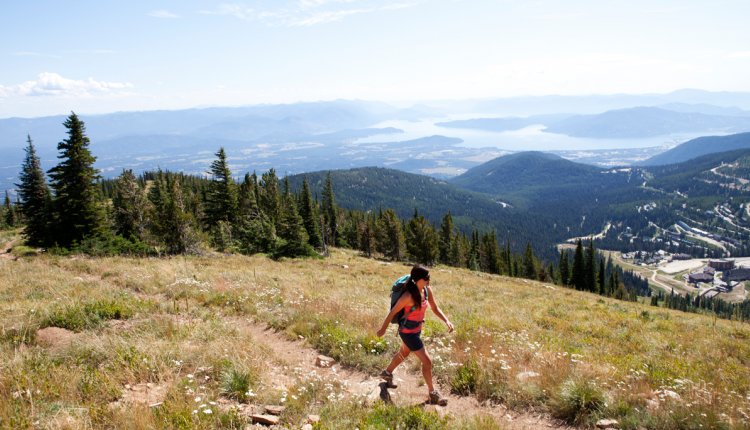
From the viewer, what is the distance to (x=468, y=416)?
5.94 meters

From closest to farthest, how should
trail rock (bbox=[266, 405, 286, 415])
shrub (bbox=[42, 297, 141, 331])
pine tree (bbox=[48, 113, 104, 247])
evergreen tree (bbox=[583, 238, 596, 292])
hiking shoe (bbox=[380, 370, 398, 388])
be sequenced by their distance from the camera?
trail rock (bbox=[266, 405, 286, 415]) → hiking shoe (bbox=[380, 370, 398, 388]) → shrub (bbox=[42, 297, 141, 331]) → pine tree (bbox=[48, 113, 104, 247]) → evergreen tree (bbox=[583, 238, 596, 292])

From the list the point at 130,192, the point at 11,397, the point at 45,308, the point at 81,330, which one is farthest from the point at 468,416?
the point at 130,192

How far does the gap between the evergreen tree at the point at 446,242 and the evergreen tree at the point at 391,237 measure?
12.9 metres

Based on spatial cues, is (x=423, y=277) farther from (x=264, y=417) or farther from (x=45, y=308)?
(x=45, y=308)

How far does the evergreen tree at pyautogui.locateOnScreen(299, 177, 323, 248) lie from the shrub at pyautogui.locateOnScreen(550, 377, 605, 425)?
52.0 m

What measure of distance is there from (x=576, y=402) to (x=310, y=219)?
56.4 meters

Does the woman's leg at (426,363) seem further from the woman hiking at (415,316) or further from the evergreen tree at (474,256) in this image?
the evergreen tree at (474,256)

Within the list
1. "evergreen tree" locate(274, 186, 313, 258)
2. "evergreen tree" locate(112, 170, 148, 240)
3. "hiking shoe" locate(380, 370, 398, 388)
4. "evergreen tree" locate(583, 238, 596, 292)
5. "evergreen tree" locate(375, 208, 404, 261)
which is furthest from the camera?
"evergreen tree" locate(583, 238, 596, 292)

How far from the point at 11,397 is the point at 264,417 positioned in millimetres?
3415

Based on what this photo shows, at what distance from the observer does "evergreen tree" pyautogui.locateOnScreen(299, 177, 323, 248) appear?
190 ft

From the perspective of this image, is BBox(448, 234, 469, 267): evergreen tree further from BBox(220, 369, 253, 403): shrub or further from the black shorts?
BBox(220, 369, 253, 403): shrub

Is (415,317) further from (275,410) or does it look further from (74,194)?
(74,194)

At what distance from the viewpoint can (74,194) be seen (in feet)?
95.0

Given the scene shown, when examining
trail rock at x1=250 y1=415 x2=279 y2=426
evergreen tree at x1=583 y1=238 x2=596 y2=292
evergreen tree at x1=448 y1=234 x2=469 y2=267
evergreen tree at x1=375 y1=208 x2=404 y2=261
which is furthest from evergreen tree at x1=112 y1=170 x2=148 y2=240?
evergreen tree at x1=583 y1=238 x2=596 y2=292
